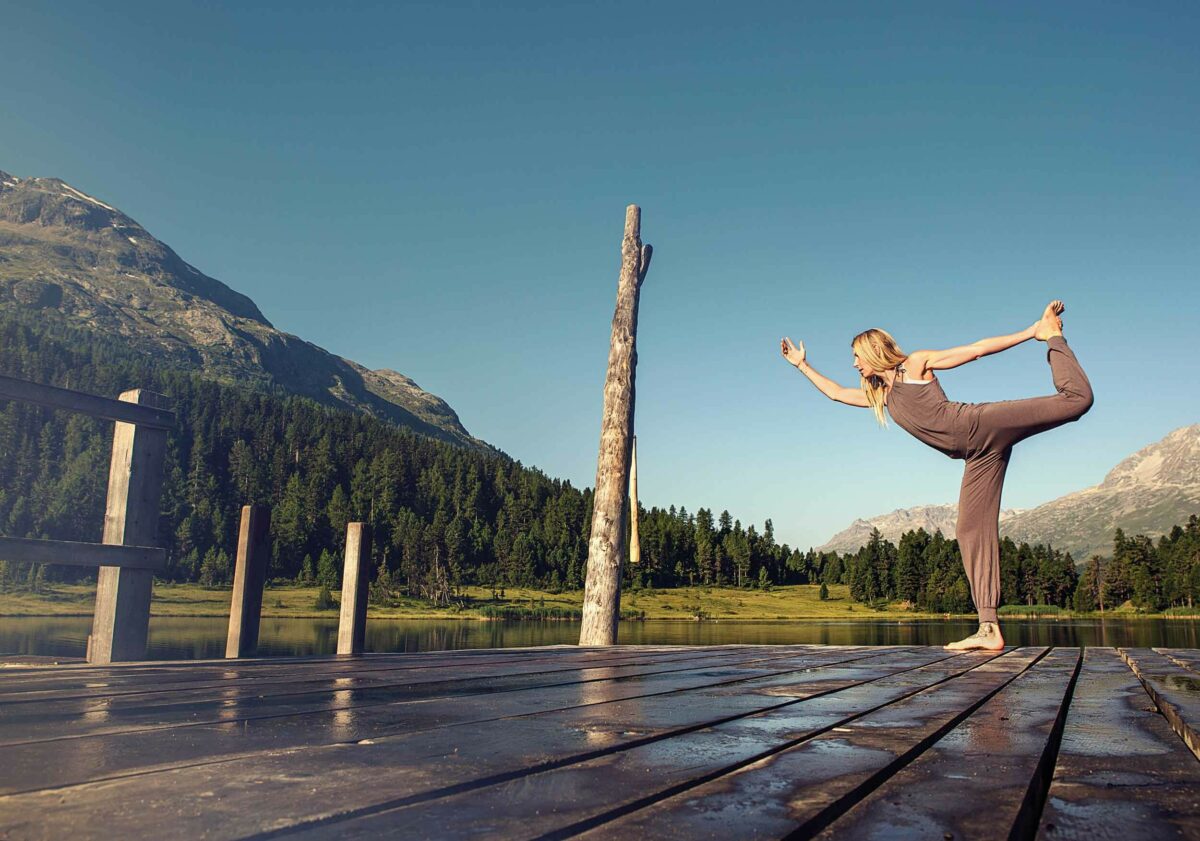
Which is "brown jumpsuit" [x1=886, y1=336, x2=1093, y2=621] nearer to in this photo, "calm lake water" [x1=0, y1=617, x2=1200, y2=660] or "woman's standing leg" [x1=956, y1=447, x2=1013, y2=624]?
"woman's standing leg" [x1=956, y1=447, x2=1013, y2=624]

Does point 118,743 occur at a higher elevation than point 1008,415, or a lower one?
lower

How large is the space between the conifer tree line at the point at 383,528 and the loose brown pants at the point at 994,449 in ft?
490

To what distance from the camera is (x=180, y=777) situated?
2.21 m

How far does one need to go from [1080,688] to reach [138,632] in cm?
748

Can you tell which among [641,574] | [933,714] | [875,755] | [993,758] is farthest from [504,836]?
[641,574]

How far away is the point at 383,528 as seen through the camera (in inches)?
7077

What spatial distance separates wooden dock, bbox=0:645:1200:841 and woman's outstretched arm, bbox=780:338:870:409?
404 cm

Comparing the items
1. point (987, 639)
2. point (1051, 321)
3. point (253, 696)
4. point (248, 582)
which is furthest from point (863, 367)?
point (248, 582)

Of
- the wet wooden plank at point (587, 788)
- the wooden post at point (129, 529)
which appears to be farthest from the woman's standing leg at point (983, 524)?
the wooden post at point (129, 529)

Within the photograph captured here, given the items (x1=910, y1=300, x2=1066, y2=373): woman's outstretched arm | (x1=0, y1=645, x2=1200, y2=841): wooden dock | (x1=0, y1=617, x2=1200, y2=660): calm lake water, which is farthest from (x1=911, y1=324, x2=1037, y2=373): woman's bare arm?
(x1=0, y1=617, x2=1200, y2=660): calm lake water

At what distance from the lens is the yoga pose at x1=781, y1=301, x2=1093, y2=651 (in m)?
7.19

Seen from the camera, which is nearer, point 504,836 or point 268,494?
point 504,836

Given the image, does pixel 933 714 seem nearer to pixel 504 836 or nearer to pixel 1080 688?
pixel 1080 688

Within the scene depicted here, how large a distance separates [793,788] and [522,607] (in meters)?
138
